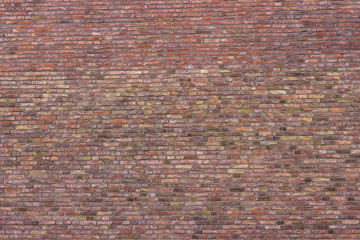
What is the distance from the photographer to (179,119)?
4223mm

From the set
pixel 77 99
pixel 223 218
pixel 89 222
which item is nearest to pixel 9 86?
pixel 77 99

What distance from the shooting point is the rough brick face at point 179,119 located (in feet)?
13.3

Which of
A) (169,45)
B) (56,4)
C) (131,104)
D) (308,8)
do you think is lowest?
(131,104)

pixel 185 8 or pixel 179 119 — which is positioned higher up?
pixel 185 8

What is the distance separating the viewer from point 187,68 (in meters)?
4.29

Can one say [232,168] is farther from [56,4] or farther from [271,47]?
[56,4]

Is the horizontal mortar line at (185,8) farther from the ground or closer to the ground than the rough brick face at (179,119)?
farther from the ground

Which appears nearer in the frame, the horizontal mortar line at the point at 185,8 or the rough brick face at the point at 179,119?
the rough brick face at the point at 179,119

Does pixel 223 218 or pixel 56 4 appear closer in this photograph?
pixel 223 218

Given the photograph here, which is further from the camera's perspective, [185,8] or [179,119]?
[185,8]

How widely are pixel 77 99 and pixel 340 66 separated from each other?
3.97m

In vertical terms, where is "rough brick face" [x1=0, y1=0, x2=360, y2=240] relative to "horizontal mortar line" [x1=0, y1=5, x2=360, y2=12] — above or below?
below

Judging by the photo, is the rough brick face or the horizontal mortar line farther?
the horizontal mortar line

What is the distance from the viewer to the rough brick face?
13.3 ft
